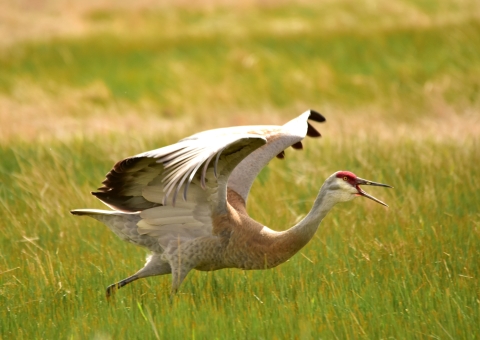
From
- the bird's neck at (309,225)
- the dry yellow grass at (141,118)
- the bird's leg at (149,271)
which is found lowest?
the bird's leg at (149,271)

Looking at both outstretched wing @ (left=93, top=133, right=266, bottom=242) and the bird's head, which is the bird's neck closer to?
the bird's head

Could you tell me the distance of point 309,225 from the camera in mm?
4852

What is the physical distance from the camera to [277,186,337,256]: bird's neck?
4.84 m

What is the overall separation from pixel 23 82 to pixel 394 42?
→ 6589 mm

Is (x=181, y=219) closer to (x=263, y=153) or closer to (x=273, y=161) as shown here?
(x=263, y=153)

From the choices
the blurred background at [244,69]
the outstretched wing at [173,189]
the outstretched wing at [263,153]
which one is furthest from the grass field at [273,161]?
the outstretched wing at [263,153]

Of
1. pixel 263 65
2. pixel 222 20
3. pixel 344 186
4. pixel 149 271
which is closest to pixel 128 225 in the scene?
pixel 149 271

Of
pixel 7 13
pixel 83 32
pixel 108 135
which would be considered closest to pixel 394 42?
pixel 83 32

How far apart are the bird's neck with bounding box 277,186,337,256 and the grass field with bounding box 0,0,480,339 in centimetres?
23

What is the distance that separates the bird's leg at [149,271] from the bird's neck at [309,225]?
0.73 metres

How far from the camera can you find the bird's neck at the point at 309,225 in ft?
15.9

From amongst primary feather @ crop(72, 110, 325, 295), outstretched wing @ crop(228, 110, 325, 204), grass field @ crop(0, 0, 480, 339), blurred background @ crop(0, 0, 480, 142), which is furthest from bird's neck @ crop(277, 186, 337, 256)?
blurred background @ crop(0, 0, 480, 142)

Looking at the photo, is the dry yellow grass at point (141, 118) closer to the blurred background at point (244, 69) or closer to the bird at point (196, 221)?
the blurred background at point (244, 69)

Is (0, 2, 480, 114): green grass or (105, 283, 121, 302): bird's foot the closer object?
(105, 283, 121, 302): bird's foot
